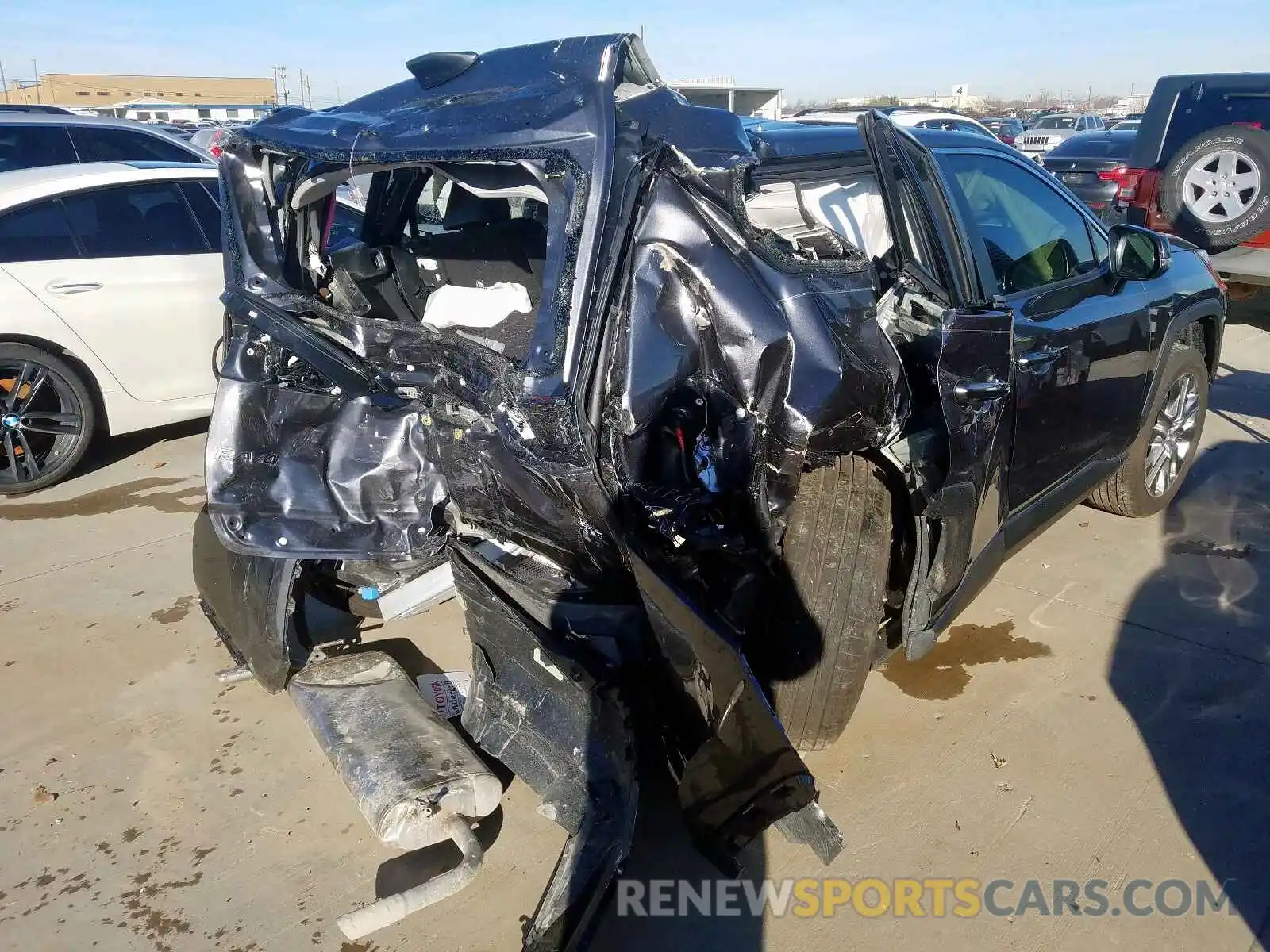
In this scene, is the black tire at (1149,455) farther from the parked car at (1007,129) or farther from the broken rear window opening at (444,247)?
the parked car at (1007,129)

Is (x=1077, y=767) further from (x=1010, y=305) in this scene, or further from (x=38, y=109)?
(x=38, y=109)

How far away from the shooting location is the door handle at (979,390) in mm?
2621

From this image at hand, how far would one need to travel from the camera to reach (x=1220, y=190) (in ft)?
21.9

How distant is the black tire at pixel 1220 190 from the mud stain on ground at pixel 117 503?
6902 mm

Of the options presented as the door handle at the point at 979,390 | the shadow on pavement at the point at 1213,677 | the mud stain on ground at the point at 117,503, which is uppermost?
the door handle at the point at 979,390

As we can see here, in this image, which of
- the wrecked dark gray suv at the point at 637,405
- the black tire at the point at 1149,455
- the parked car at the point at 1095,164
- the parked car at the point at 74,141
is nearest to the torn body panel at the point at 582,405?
the wrecked dark gray suv at the point at 637,405

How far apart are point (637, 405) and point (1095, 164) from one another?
11.2m

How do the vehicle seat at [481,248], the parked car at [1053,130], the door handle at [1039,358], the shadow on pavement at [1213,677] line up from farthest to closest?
the parked car at [1053,130] → the vehicle seat at [481,248] → the door handle at [1039,358] → the shadow on pavement at [1213,677]

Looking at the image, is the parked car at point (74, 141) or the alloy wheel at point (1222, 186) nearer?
the alloy wheel at point (1222, 186)

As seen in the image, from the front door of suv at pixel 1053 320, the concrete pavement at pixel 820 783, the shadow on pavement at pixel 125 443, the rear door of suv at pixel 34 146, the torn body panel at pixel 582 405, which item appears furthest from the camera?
the rear door of suv at pixel 34 146

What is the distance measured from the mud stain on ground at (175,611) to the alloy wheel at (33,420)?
184cm

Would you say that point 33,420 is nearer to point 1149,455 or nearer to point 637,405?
point 637,405

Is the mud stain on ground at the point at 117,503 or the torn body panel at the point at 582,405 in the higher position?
the torn body panel at the point at 582,405

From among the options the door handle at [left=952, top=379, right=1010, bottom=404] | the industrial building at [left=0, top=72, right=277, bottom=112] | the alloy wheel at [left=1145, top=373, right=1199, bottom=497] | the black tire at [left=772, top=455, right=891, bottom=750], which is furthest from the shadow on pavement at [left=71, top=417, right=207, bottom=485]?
the industrial building at [left=0, top=72, right=277, bottom=112]
